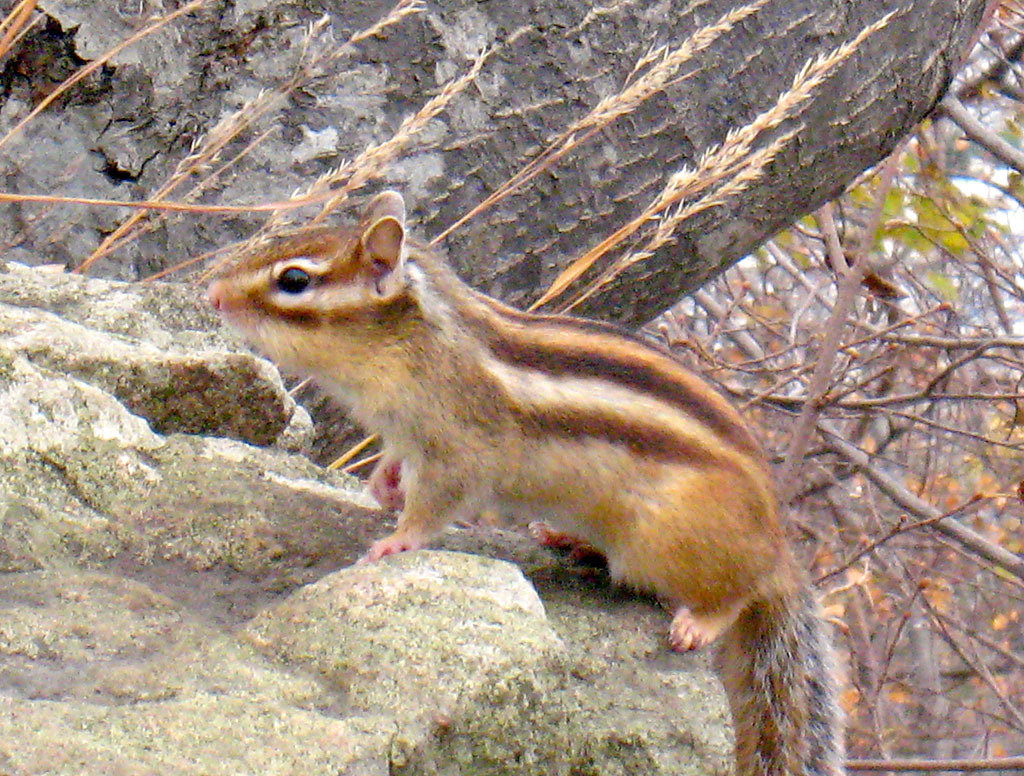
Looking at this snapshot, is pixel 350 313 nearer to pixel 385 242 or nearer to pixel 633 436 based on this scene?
pixel 385 242

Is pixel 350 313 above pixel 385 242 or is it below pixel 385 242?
below

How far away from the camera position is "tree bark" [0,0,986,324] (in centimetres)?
289

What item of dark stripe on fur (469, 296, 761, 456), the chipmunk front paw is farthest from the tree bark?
the chipmunk front paw

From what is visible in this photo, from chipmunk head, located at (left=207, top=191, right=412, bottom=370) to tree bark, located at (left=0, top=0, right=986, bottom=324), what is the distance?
25.2 inches

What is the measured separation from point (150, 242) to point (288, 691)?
5.71 feet

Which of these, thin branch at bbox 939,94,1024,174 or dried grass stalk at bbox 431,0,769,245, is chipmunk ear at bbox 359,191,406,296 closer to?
dried grass stalk at bbox 431,0,769,245

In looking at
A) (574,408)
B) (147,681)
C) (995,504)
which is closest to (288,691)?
(147,681)

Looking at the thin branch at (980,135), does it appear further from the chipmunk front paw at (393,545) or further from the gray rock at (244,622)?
the chipmunk front paw at (393,545)

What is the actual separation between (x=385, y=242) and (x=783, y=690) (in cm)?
111

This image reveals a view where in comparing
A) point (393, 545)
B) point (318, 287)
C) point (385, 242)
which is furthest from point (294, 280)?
point (393, 545)

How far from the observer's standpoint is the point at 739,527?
2.31 m

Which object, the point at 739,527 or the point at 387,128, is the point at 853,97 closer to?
the point at 387,128

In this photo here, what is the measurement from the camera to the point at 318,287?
7.90 ft

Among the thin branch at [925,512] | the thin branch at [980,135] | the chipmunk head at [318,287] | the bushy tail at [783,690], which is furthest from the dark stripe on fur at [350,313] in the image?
the thin branch at [980,135]
